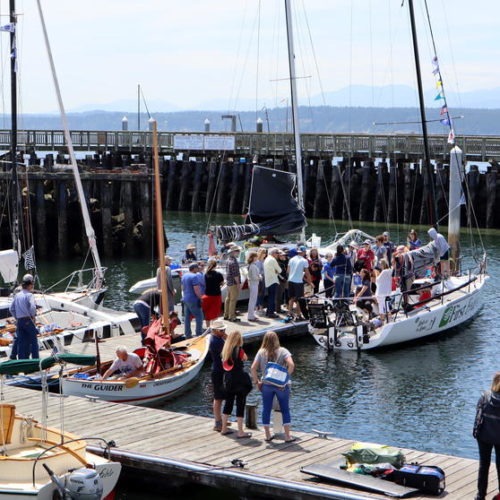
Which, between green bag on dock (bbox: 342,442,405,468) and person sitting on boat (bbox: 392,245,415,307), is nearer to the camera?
green bag on dock (bbox: 342,442,405,468)

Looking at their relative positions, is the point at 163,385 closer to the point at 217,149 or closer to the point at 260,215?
the point at 260,215

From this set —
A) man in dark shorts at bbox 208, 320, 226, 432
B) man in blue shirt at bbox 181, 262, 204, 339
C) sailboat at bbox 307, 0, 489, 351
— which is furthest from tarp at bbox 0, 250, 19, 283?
man in dark shorts at bbox 208, 320, 226, 432

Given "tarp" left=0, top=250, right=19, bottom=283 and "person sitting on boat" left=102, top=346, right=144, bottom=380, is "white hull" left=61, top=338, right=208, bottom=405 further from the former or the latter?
"tarp" left=0, top=250, right=19, bottom=283

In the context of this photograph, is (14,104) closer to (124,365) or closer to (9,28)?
(9,28)

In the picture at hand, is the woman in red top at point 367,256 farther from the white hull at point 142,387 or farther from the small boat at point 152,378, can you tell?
the white hull at point 142,387

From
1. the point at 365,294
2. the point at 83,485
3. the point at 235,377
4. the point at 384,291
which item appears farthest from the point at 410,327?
the point at 83,485

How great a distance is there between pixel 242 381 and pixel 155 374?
4227 millimetres

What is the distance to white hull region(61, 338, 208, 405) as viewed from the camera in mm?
17766

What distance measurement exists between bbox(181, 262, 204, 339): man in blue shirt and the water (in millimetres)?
1108

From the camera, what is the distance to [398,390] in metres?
20.8

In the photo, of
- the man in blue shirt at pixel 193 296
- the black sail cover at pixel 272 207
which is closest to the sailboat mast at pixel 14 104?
the black sail cover at pixel 272 207

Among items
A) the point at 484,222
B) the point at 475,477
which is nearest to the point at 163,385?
the point at 475,477

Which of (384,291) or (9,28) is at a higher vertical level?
A: (9,28)

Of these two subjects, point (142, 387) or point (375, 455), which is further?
point (142, 387)
